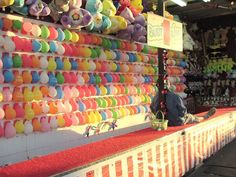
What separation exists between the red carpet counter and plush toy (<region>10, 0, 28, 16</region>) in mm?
2410

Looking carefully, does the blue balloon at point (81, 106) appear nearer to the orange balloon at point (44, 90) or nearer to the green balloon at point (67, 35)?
the orange balloon at point (44, 90)

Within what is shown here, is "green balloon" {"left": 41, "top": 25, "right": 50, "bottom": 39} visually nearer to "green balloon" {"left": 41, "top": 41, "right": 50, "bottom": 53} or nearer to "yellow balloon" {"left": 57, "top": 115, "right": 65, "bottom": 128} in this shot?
"green balloon" {"left": 41, "top": 41, "right": 50, "bottom": 53}

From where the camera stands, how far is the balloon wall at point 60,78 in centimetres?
621

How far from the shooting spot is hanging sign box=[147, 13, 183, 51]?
581 centimetres

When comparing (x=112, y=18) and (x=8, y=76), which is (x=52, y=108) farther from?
(x=112, y=18)

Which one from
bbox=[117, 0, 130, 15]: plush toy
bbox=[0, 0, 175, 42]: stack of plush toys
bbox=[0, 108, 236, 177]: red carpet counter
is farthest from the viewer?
bbox=[117, 0, 130, 15]: plush toy

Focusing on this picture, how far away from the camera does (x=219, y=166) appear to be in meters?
7.18

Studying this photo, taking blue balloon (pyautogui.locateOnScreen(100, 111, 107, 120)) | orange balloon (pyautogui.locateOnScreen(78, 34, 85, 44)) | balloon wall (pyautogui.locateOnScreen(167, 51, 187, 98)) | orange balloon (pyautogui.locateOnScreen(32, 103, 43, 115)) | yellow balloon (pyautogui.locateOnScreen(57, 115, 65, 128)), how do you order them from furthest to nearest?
balloon wall (pyautogui.locateOnScreen(167, 51, 187, 98)) < blue balloon (pyautogui.locateOnScreen(100, 111, 107, 120)) < orange balloon (pyautogui.locateOnScreen(78, 34, 85, 44)) < yellow balloon (pyautogui.locateOnScreen(57, 115, 65, 128)) < orange balloon (pyautogui.locateOnScreen(32, 103, 43, 115))

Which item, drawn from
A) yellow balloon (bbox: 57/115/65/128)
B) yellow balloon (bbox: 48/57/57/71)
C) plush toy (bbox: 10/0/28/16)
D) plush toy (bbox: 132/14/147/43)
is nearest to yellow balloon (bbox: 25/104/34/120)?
yellow balloon (bbox: 57/115/65/128)

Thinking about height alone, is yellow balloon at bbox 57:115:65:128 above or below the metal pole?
below

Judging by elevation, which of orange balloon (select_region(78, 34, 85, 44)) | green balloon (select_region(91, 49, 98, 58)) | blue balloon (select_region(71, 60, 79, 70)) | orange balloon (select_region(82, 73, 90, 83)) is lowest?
orange balloon (select_region(82, 73, 90, 83))

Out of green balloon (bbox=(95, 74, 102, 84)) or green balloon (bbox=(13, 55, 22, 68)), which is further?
green balloon (bbox=(95, 74, 102, 84))

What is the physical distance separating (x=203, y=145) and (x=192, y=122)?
43 centimetres

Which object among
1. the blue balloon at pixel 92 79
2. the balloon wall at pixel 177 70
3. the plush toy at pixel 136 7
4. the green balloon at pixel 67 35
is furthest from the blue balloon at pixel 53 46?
the balloon wall at pixel 177 70
